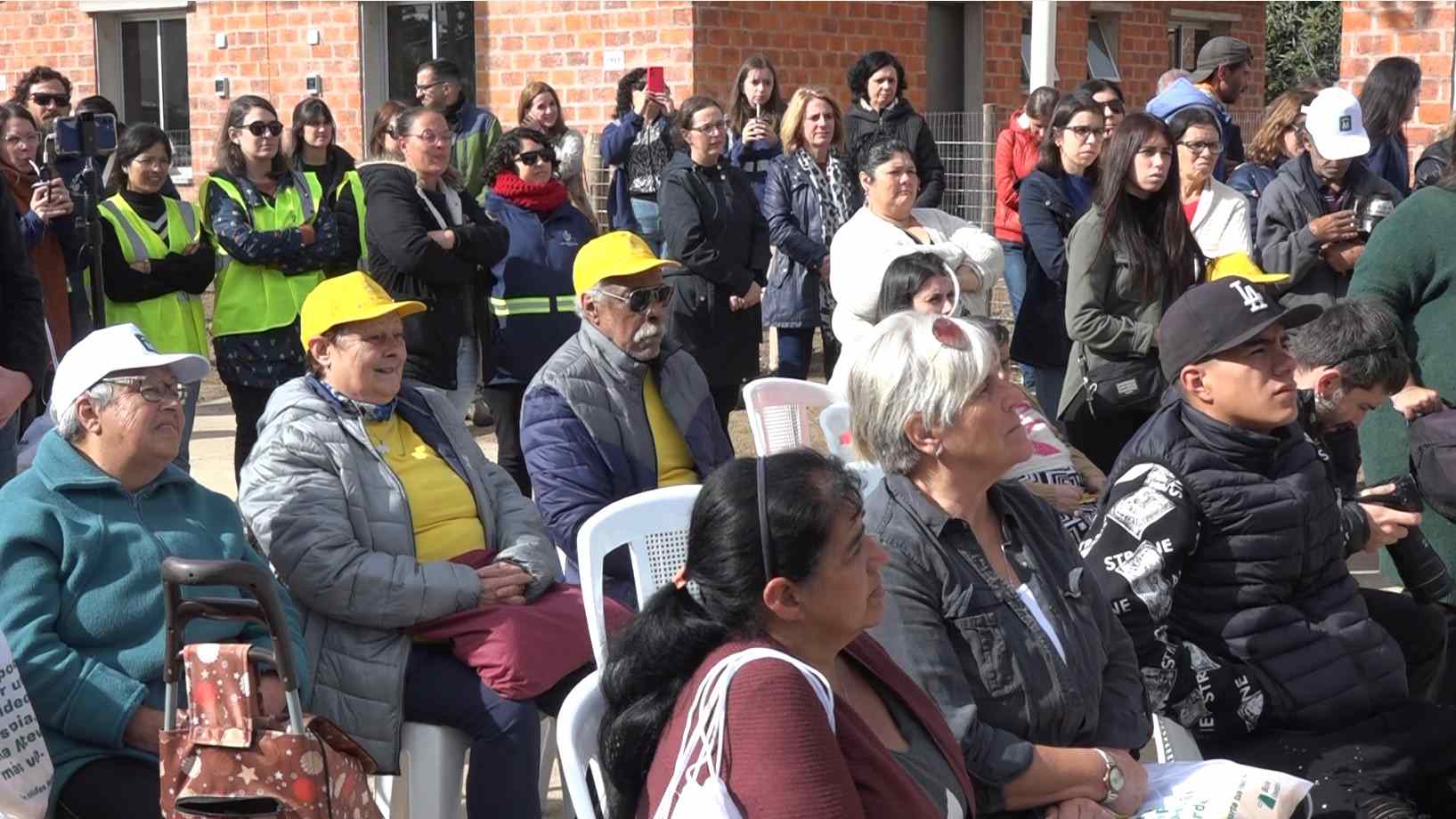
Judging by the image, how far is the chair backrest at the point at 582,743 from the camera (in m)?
2.70

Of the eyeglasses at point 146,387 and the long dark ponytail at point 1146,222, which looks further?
the long dark ponytail at point 1146,222

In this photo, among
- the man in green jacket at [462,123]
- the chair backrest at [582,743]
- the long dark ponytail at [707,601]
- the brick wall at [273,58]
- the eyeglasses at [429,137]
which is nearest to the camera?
the long dark ponytail at [707,601]

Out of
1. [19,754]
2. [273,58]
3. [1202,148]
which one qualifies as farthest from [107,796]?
[273,58]

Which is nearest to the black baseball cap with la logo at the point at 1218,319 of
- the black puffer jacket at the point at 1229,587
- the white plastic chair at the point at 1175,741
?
the black puffer jacket at the point at 1229,587

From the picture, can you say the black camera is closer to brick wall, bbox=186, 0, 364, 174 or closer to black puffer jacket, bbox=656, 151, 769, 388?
black puffer jacket, bbox=656, 151, 769, 388

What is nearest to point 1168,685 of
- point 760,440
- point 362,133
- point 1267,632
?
point 1267,632

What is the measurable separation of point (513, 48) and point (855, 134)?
5.50m

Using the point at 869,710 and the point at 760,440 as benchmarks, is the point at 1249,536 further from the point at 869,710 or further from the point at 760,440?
the point at 760,440

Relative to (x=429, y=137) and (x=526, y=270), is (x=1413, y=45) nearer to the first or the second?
(x=526, y=270)

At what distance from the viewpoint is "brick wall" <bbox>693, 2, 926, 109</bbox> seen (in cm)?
1339

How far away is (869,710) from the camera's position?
2730 millimetres

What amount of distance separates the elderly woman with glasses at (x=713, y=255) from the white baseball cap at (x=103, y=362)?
3.87 meters

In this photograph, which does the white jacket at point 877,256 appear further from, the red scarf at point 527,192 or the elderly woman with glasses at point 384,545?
the elderly woman with glasses at point 384,545

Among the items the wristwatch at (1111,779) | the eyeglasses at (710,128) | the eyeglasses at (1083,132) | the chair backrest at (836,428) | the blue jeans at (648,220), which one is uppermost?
the eyeglasses at (710,128)
